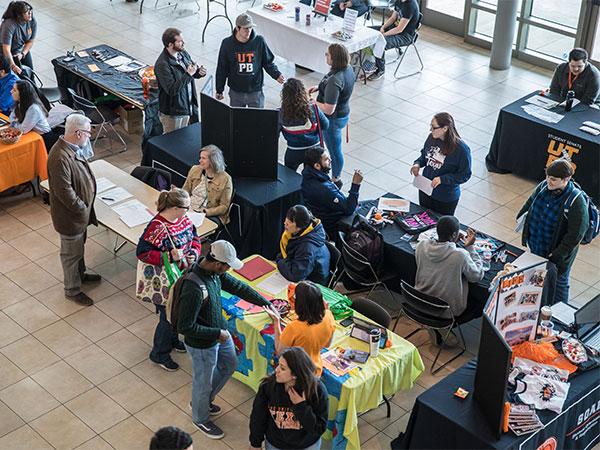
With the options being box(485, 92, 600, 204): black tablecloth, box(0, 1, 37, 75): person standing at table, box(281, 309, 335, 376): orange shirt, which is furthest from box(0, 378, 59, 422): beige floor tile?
box(485, 92, 600, 204): black tablecloth

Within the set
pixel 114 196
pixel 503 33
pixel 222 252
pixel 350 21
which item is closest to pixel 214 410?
pixel 222 252

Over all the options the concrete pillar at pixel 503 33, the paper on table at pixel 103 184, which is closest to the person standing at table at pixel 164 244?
the paper on table at pixel 103 184

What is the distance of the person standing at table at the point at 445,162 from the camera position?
683cm

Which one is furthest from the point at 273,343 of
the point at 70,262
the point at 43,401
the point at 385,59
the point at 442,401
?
the point at 385,59

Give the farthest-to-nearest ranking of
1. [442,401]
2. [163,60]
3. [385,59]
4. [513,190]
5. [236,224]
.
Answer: [385,59]
[513,190]
[163,60]
[236,224]
[442,401]

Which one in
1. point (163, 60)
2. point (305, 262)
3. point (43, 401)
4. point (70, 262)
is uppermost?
point (163, 60)

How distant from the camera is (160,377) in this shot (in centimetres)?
618

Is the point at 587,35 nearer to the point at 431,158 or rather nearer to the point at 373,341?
the point at 431,158

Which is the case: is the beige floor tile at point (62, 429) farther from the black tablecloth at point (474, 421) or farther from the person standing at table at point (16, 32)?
the person standing at table at point (16, 32)

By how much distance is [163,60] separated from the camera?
8055 millimetres

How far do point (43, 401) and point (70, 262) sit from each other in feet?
4.47

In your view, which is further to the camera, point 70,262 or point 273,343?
point 70,262

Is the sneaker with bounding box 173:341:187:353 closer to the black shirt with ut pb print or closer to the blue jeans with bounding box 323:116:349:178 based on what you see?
the blue jeans with bounding box 323:116:349:178

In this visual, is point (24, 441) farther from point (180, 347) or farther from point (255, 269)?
point (255, 269)
